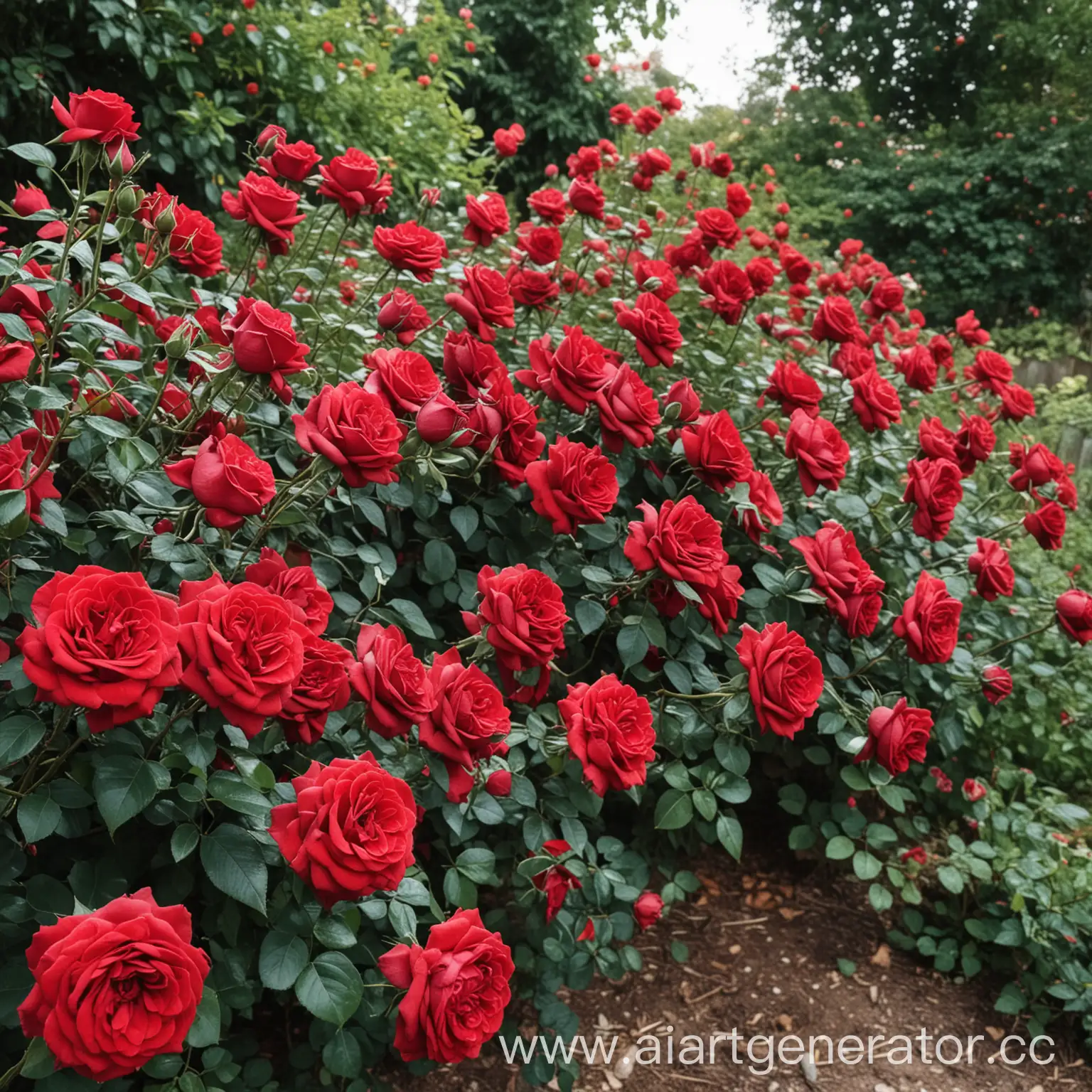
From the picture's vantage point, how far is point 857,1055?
1.95m

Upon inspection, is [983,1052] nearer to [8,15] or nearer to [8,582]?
[8,582]

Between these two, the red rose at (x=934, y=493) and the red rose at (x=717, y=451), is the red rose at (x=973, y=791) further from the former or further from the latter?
the red rose at (x=717, y=451)

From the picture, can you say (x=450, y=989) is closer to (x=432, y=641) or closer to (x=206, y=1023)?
(x=206, y=1023)

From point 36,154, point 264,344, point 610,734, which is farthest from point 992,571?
point 36,154

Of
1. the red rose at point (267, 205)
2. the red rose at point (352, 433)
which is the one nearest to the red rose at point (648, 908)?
the red rose at point (352, 433)

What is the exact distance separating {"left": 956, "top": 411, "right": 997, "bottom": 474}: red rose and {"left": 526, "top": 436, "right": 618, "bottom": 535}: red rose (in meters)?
1.11

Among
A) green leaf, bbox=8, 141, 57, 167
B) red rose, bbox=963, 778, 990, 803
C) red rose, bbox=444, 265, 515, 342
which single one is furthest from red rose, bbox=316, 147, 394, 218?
red rose, bbox=963, 778, 990, 803

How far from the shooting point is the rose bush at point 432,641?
3.22ft

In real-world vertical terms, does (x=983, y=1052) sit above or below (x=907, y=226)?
below

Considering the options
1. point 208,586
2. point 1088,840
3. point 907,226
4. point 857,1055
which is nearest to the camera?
point 208,586

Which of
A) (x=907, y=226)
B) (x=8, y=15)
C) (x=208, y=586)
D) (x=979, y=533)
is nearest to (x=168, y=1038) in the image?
(x=208, y=586)

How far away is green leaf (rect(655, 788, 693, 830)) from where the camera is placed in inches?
63.0

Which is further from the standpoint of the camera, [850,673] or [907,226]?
[907,226]

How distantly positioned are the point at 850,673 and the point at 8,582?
5.25 feet
